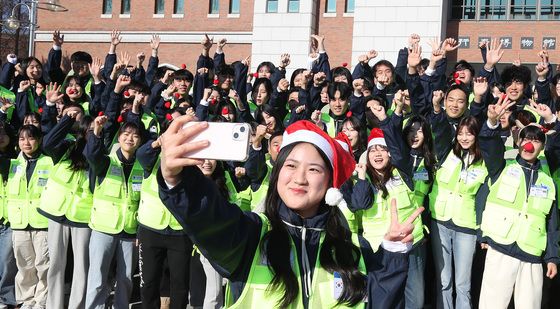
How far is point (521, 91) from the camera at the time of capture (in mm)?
8148

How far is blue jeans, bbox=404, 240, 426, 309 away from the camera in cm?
628

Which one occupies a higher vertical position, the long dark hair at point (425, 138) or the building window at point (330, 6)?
the building window at point (330, 6)

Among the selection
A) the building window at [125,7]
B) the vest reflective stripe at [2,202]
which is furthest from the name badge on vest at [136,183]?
the building window at [125,7]

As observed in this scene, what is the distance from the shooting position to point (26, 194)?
7355mm

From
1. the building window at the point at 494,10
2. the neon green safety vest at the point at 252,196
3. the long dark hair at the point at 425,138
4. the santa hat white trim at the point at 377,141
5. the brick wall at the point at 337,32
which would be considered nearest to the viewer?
the santa hat white trim at the point at 377,141

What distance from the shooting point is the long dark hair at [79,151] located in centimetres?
689

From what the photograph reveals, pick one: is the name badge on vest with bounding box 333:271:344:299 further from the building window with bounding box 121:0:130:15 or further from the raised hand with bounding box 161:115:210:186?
the building window with bounding box 121:0:130:15

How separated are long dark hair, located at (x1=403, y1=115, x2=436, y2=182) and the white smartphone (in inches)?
193

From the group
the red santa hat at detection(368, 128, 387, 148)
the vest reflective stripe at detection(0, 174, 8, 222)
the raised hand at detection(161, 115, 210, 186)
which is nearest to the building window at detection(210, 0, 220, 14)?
the vest reflective stripe at detection(0, 174, 8, 222)

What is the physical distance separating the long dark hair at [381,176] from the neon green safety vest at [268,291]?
356 centimetres

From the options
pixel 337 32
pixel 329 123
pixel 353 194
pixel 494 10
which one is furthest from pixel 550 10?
pixel 353 194

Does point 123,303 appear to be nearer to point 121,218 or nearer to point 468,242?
point 121,218

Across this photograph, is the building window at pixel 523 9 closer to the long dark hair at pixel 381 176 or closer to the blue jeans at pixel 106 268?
the long dark hair at pixel 381 176

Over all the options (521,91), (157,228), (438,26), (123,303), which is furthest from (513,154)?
(438,26)
